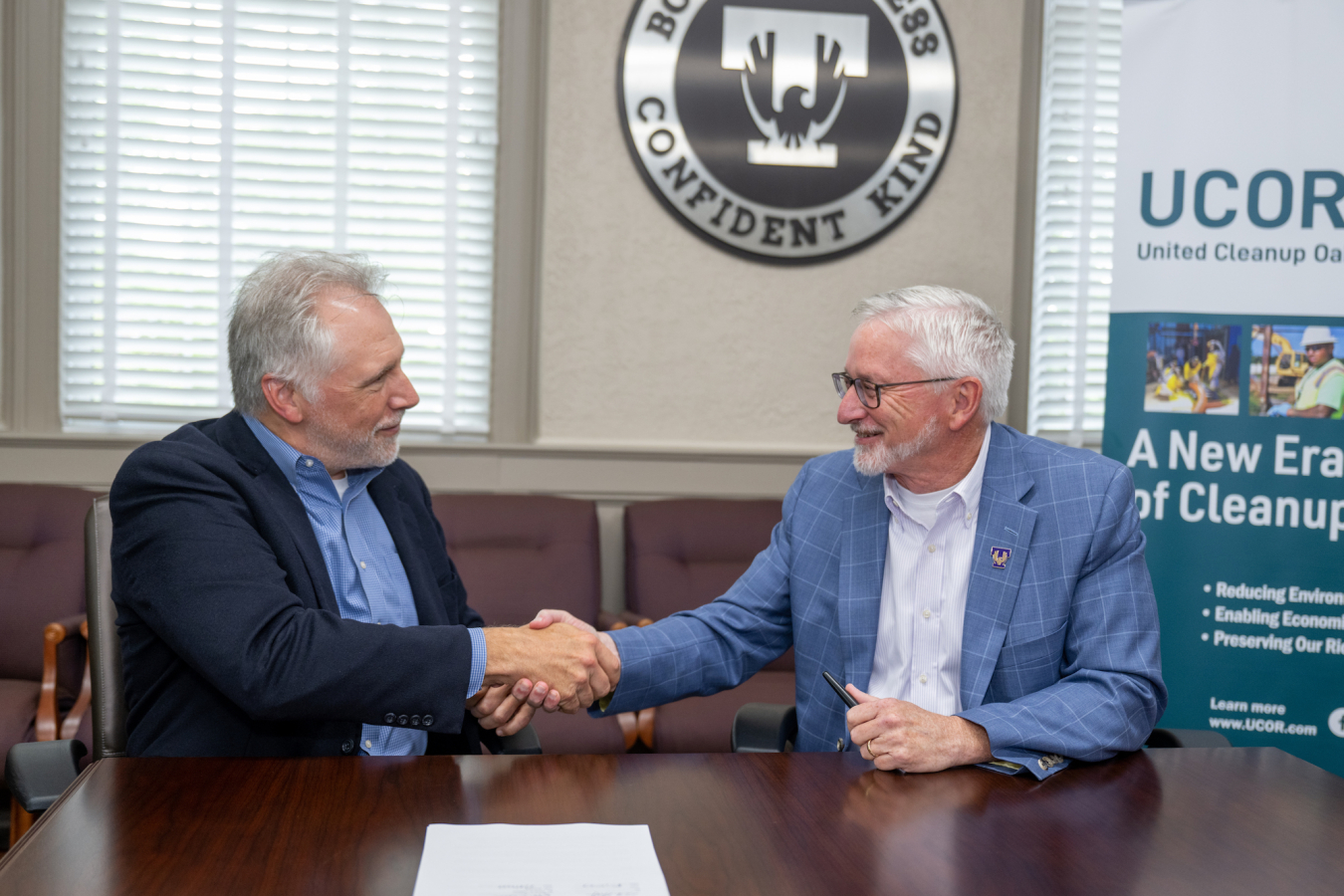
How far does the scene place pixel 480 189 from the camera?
155 inches

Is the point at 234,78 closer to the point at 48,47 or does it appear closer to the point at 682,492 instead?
the point at 48,47

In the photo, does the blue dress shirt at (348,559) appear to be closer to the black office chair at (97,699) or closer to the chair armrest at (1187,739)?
the black office chair at (97,699)

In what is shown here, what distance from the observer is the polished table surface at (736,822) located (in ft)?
3.67

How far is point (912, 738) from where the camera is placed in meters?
1.49

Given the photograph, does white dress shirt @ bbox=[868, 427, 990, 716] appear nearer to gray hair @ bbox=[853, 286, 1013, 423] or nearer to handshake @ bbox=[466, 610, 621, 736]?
gray hair @ bbox=[853, 286, 1013, 423]

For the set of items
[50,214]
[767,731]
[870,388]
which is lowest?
[767,731]

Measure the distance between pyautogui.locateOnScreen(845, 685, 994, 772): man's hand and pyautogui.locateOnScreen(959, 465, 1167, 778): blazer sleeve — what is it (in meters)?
0.03


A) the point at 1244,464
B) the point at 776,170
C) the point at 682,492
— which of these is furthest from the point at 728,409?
the point at 1244,464

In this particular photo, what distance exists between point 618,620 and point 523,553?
1.48ft

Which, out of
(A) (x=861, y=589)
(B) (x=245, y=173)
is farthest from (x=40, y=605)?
(A) (x=861, y=589)

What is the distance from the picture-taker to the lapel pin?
6.06 feet

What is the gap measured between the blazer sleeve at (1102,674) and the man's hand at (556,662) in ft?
2.12

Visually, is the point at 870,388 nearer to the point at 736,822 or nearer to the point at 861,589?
the point at 861,589

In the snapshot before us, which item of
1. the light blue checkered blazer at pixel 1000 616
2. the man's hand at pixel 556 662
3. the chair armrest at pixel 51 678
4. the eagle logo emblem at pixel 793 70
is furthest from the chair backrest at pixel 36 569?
the eagle logo emblem at pixel 793 70
